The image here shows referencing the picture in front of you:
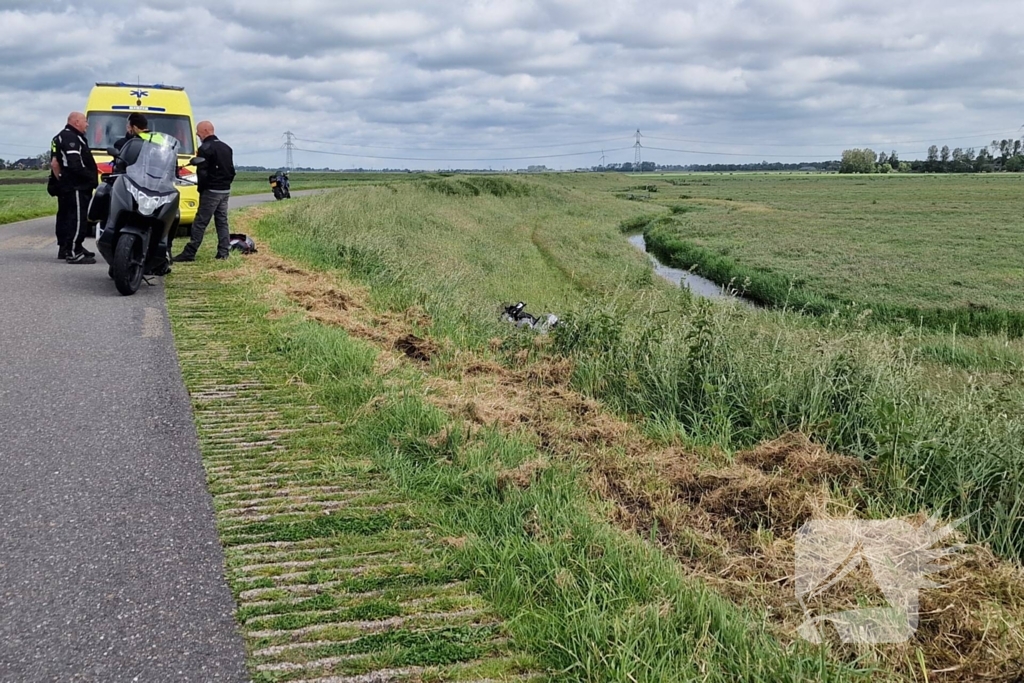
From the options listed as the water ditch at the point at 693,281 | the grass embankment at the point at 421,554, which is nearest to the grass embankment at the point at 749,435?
the grass embankment at the point at 421,554

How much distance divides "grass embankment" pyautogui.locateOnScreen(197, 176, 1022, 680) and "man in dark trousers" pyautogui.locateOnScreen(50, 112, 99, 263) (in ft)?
14.0

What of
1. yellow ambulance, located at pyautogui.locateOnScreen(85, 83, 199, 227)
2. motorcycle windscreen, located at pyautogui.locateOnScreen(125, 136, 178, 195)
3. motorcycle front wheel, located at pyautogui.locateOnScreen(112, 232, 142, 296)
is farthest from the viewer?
yellow ambulance, located at pyautogui.locateOnScreen(85, 83, 199, 227)

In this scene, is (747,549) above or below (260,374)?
below

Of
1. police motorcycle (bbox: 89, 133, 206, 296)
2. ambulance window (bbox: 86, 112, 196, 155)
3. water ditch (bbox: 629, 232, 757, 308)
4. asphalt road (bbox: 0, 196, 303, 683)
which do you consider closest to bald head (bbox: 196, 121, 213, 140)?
police motorcycle (bbox: 89, 133, 206, 296)

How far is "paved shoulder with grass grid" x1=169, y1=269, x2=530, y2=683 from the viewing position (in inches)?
119

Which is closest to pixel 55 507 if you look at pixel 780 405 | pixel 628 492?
pixel 628 492

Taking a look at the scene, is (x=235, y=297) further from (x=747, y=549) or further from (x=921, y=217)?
(x=921, y=217)

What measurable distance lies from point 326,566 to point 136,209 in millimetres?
7502

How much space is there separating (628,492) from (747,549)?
0.82 metres

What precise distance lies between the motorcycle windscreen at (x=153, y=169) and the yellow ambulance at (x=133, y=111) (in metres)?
5.28

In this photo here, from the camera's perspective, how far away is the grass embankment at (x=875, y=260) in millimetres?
16422

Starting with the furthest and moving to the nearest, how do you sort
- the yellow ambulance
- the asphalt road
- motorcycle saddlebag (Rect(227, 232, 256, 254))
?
1. the yellow ambulance
2. motorcycle saddlebag (Rect(227, 232, 256, 254))
3. the asphalt road

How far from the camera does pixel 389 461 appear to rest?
4945 millimetres

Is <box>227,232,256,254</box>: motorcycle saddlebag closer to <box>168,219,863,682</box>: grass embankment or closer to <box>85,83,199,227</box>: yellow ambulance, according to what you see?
<box>85,83,199,227</box>: yellow ambulance
